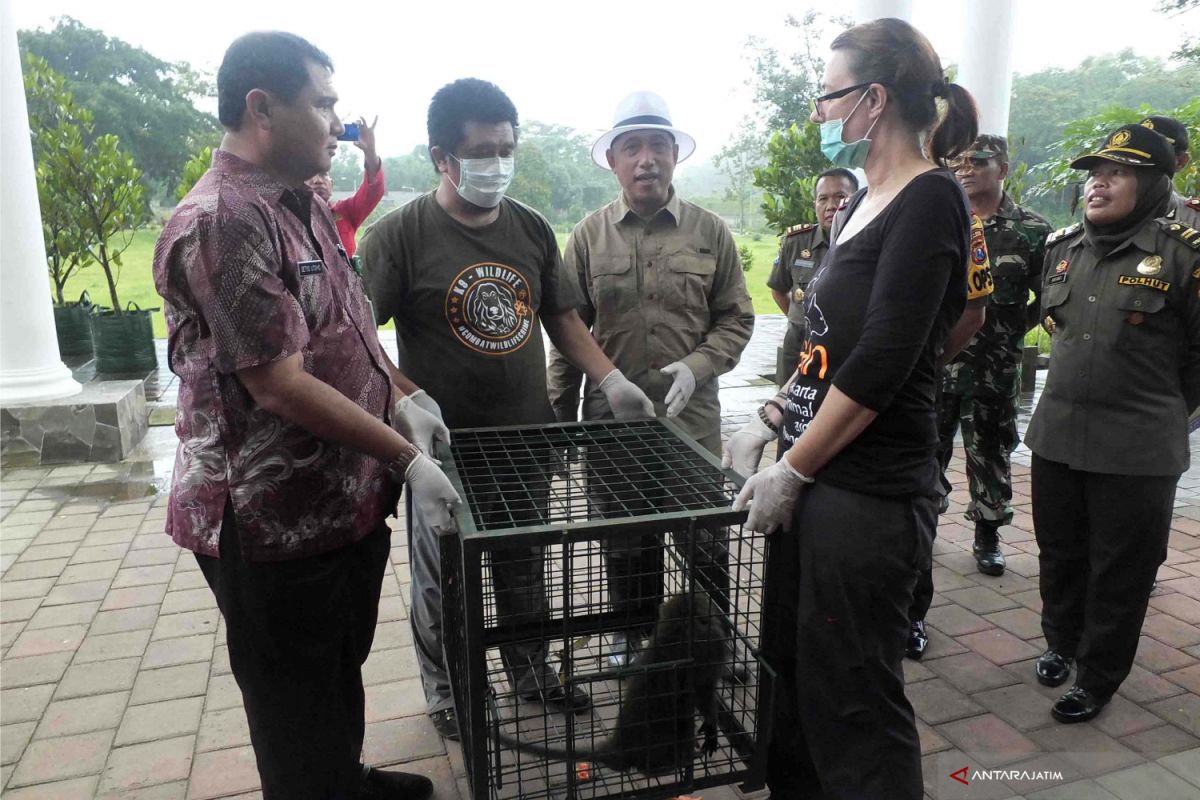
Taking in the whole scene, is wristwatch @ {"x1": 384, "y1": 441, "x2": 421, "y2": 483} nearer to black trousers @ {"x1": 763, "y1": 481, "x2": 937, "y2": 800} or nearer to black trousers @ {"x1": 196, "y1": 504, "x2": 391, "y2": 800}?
black trousers @ {"x1": 196, "y1": 504, "x2": 391, "y2": 800}

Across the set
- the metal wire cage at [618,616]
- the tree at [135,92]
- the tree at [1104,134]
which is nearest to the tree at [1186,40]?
the tree at [1104,134]

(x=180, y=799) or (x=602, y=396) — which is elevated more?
(x=602, y=396)

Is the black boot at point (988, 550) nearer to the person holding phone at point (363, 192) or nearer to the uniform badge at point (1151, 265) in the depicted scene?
the uniform badge at point (1151, 265)

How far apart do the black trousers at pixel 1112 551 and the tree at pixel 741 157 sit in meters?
14.2

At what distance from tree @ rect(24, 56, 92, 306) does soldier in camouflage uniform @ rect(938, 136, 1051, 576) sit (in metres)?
8.13

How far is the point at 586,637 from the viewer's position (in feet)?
6.30

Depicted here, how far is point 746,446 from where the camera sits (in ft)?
6.05

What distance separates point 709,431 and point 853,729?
4.50ft

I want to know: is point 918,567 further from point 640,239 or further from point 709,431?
point 640,239

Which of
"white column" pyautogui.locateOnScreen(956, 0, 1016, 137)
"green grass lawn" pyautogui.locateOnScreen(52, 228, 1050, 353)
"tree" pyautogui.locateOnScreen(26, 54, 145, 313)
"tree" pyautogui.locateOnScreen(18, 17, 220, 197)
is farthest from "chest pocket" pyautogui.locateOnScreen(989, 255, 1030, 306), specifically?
"tree" pyautogui.locateOnScreen(18, 17, 220, 197)

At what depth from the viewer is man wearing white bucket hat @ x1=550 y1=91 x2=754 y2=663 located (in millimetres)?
2654

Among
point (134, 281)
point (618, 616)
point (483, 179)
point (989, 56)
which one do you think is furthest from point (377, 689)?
point (134, 281)

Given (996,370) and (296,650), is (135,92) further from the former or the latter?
(296,650)

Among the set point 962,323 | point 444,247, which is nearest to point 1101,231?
point 962,323
